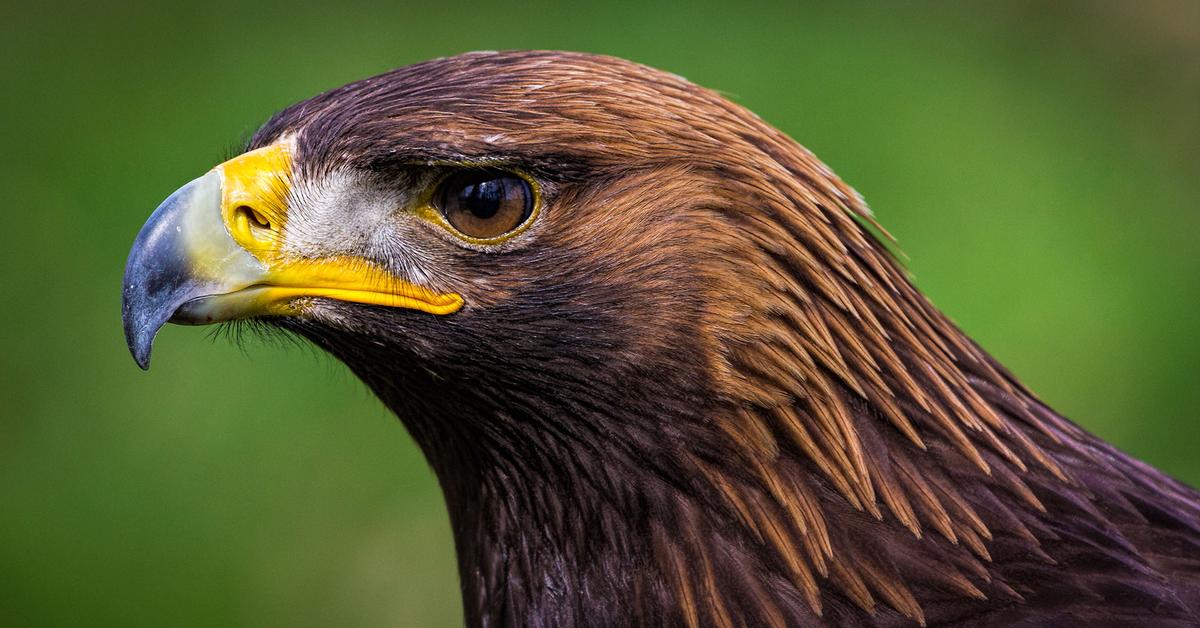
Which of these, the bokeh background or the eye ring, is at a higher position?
the bokeh background

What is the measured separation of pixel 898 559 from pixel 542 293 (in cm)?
86

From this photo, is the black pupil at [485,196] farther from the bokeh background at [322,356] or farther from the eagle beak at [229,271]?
the bokeh background at [322,356]

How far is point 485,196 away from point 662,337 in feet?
1.43

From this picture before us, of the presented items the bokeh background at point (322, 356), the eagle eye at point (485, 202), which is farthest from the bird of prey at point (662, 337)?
the bokeh background at point (322, 356)

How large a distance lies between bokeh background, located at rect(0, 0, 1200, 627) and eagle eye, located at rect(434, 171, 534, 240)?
3454 millimetres

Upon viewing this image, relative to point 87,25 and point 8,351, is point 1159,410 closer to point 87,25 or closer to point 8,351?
point 8,351

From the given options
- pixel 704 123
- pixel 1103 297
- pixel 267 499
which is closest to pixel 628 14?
pixel 1103 297

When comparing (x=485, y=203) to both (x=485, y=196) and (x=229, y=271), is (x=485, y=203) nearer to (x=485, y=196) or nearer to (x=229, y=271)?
(x=485, y=196)

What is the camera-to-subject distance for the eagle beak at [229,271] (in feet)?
8.40

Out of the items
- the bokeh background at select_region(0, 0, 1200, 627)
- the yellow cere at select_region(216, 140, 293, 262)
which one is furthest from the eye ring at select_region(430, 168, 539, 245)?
the bokeh background at select_region(0, 0, 1200, 627)

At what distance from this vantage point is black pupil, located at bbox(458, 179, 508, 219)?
2.53 metres

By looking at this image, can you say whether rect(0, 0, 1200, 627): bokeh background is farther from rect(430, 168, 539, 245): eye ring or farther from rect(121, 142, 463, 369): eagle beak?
rect(430, 168, 539, 245): eye ring

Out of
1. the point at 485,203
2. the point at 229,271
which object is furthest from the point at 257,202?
Result: the point at 485,203

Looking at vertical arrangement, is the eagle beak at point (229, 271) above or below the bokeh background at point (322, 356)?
below
